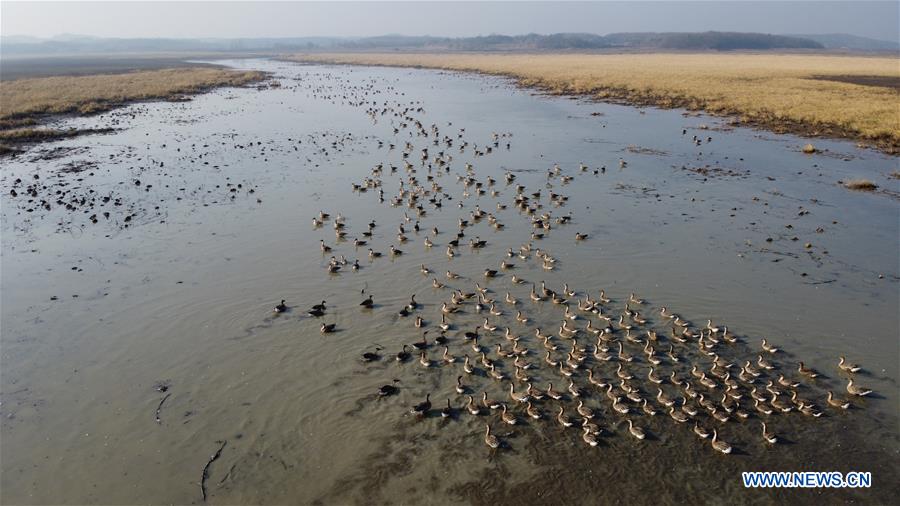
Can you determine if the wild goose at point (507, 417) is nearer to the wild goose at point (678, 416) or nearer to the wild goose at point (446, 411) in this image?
the wild goose at point (446, 411)

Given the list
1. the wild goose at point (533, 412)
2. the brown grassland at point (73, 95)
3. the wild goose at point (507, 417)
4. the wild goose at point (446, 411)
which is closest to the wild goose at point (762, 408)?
the wild goose at point (533, 412)

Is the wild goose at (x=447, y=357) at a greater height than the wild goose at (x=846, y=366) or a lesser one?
lesser

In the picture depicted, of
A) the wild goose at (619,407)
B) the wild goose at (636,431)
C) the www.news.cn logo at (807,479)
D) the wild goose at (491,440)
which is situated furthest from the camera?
the wild goose at (619,407)

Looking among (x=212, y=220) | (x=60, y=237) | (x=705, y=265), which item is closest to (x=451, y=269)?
(x=705, y=265)

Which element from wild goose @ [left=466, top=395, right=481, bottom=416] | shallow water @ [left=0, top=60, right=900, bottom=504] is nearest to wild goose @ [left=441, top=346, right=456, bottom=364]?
A: shallow water @ [left=0, top=60, right=900, bottom=504]

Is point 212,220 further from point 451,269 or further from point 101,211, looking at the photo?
point 451,269

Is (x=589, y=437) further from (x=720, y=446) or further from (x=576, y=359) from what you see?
(x=576, y=359)
